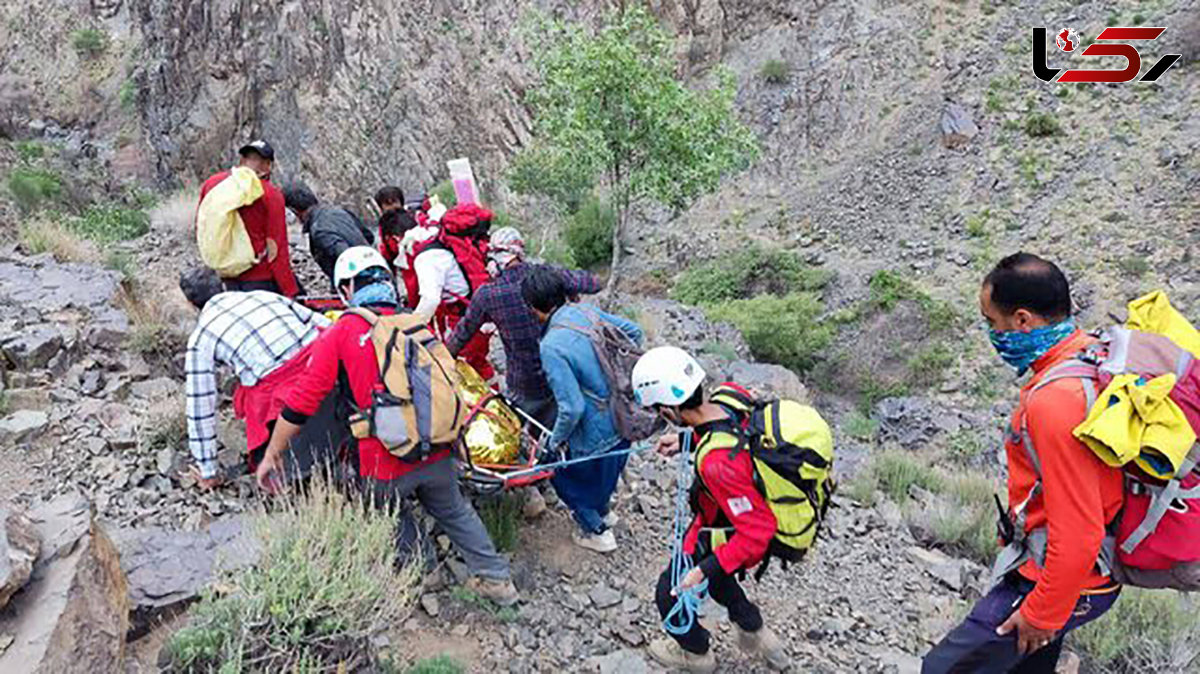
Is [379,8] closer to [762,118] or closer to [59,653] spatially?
[762,118]

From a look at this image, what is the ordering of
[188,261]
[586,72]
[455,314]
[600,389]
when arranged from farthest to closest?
[586,72] < [188,261] < [455,314] < [600,389]

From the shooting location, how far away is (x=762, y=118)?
20.5 m

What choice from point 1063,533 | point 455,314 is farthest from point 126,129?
point 1063,533

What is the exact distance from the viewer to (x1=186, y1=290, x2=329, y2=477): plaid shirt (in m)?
3.96

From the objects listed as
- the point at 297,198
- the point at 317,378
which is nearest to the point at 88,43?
the point at 297,198

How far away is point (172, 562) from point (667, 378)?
7.75 ft

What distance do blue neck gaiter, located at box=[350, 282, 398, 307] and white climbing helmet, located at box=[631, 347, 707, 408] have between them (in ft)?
4.29

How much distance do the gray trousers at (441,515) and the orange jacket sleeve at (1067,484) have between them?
2502 mm

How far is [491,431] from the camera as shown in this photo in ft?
14.0

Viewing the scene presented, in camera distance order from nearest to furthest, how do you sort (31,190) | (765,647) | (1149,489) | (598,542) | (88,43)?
(1149,489) → (765,647) → (598,542) → (31,190) → (88,43)

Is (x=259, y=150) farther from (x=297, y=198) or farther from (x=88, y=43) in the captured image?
(x=88, y=43)

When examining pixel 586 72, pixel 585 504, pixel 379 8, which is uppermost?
pixel 379 8

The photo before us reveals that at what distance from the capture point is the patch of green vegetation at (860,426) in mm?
11125

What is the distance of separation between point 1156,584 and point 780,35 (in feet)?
69.3
